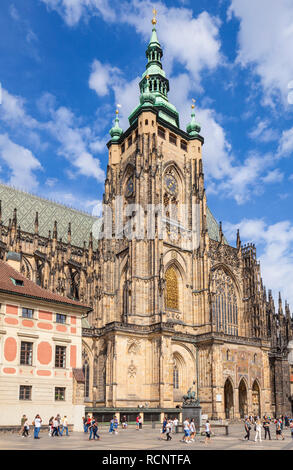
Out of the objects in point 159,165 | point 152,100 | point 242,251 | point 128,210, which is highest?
point 152,100

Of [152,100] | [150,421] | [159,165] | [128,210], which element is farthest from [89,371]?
[152,100]

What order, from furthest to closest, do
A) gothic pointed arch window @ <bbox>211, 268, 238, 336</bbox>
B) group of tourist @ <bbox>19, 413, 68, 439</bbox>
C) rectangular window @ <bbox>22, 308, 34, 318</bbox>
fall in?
1. gothic pointed arch window @ <bbox>211, 268, 238, 336</bbox>
2. rectangular window @ <bbox>22, 308, 34, 318</bbox>
3. group of tourist @ <bbox>19, 413, 68, 439</bbox>

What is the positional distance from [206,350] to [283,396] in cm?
1511

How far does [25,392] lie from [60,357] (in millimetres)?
3126

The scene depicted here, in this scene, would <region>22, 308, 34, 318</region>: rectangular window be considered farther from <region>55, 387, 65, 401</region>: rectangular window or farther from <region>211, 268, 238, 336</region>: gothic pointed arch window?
<region>211, 268, 238, 336</region>: gothic pointed arch window

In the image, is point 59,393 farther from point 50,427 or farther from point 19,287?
point 19,287

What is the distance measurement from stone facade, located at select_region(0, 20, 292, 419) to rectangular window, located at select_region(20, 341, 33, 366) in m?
12.8

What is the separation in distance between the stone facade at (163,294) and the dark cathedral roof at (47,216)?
2.43 metres

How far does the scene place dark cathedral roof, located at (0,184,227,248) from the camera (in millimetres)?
54938

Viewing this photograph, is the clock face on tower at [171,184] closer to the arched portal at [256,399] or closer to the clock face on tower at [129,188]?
the clock face on tower at [129,188]

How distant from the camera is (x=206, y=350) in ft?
155

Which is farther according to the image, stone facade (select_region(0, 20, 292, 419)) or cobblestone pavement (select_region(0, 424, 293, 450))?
stone facade (select_region(0, 20, 292, 419))

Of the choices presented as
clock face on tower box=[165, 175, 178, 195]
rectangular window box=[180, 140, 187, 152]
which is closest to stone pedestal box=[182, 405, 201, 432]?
clock face on tower box=[165, 175, 178, 195]
